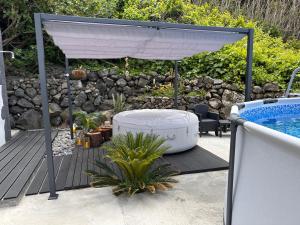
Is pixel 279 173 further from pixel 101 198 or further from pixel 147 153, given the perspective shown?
pixel 101 198

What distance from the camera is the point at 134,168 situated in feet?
11.8

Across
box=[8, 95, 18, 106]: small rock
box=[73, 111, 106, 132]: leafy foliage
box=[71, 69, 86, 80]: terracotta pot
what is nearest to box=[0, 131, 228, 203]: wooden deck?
box=[73, 111, 106, 132]: leafy foliage

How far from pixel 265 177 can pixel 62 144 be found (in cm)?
568

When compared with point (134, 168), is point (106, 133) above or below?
below

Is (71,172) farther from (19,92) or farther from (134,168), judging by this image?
(19,92)

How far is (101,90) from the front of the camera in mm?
9117

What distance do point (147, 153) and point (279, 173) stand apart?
2.35m

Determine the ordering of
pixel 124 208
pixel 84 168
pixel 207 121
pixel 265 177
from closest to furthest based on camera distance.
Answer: pixel 265 177, pixel 124 208, pixel 84 168, pixel 207 121

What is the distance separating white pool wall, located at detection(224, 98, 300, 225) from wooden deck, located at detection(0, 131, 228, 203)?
2.34 metres

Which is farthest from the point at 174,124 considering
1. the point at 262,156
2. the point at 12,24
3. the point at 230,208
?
the point at 12,24

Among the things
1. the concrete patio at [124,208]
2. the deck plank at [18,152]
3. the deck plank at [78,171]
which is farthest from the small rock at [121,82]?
the concrete patio at [124,208]

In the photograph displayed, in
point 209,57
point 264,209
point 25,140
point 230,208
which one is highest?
point 209,57

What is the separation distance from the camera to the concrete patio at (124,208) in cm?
300

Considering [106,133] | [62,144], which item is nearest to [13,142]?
[62,144]
